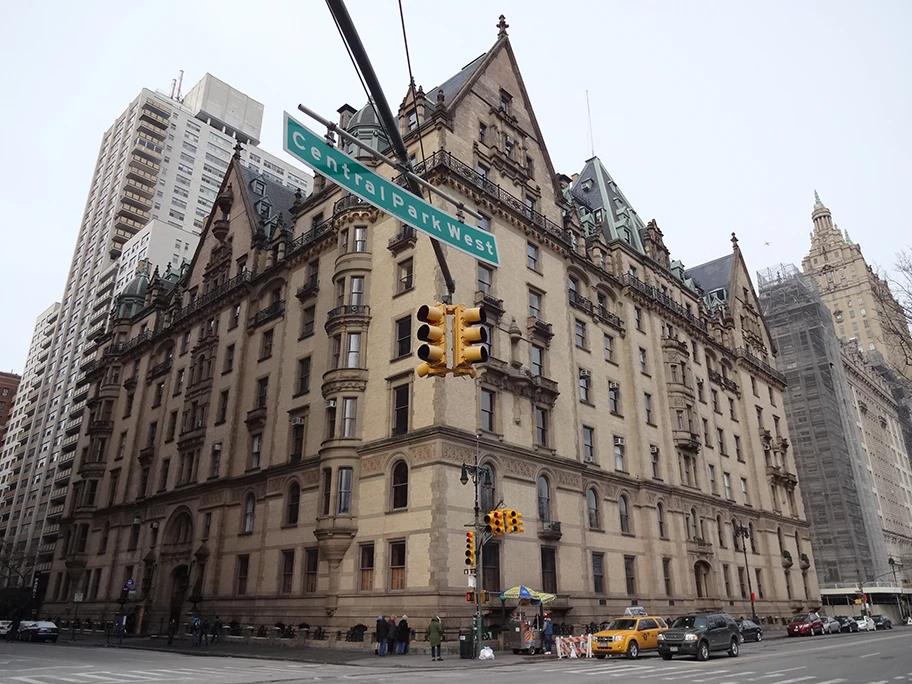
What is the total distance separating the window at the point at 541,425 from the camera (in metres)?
38.6

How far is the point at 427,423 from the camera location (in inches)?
1296

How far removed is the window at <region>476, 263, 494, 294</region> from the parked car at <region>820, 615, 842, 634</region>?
117ft

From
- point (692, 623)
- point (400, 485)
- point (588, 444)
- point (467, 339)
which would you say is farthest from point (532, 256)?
point (467, 339)

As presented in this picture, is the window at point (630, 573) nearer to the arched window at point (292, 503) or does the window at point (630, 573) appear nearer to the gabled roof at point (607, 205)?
the arched window at point (292, 503)

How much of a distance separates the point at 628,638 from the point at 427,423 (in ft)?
42.3

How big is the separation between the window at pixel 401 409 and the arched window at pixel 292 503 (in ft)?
26.9

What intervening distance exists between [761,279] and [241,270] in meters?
71.6

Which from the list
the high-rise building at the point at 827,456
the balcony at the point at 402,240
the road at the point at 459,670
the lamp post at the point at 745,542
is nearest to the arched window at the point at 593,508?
the road at the point at 459,670

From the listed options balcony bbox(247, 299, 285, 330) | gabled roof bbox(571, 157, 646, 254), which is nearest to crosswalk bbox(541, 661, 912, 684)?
balcony bbox(247, 299, 285, 330)

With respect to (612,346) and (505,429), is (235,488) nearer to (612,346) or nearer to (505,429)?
(505,429)

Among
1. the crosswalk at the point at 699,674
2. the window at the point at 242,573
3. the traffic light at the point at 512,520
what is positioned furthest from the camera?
the window at the point at 242,573

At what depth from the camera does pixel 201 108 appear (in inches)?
5212

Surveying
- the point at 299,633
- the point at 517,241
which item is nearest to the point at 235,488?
the point at 299,633

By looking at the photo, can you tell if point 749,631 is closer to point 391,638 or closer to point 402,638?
point 402,638
